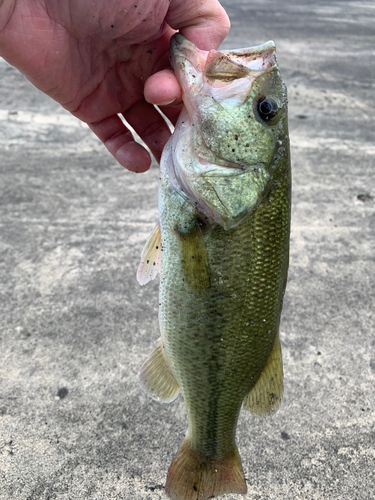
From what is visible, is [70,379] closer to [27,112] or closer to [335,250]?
[335,250]

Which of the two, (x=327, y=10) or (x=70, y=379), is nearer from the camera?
(x=70, y=379)

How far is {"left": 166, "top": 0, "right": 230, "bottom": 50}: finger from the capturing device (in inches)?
72.4

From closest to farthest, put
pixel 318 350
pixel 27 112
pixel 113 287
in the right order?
pixel 318 350 < pixel 113 287 < pixel 27 112

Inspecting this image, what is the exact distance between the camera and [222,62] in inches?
63.3

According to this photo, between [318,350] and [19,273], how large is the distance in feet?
7.37

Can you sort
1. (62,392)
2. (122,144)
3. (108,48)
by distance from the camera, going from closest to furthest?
1. (108,48)
2. (122,144)
3. (62,392)

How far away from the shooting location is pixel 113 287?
3.26 meters

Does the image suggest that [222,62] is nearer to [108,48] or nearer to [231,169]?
[231,169]

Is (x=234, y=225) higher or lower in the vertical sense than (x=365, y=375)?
higher

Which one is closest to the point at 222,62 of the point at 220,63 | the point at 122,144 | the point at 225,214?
the point at 220,63

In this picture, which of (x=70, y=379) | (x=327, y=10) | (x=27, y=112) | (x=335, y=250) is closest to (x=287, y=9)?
(x=327, y=10)

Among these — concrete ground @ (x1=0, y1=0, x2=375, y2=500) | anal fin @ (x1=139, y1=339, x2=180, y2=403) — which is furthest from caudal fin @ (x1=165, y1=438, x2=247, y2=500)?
concrete ground @ (x1=0, y1=0, x2=375, y2=500)

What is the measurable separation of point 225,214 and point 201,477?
1.15 metres

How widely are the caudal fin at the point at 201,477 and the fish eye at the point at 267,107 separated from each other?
144 centimetres
